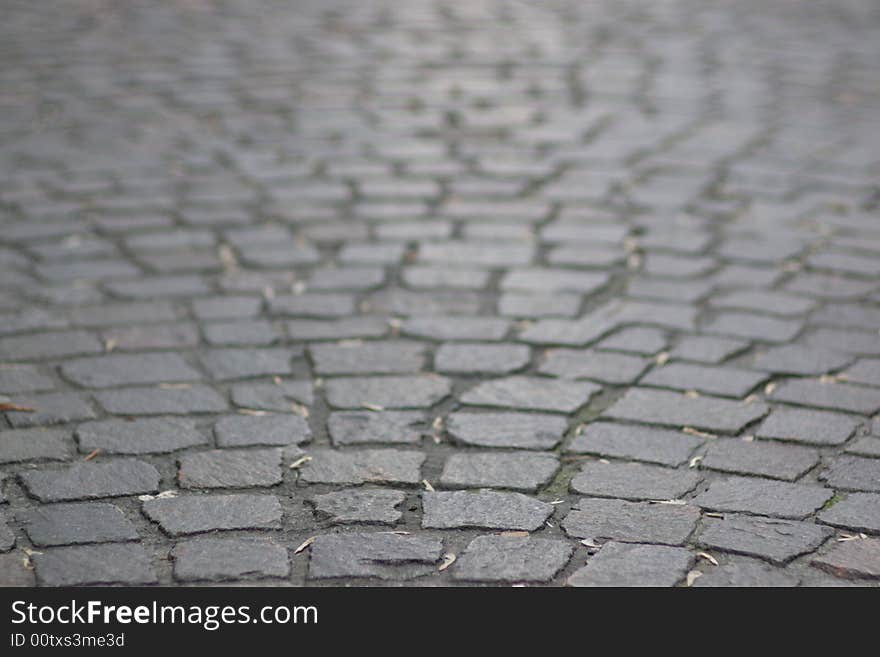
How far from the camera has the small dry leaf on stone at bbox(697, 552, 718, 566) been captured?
2707 millimetres

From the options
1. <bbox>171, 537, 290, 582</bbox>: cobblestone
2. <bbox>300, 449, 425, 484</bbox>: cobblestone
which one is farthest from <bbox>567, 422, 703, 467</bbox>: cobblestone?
<bbox>171, 537, 290, 582</bbox>: cobblestone

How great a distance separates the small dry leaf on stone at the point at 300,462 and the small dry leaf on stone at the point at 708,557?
1041mm

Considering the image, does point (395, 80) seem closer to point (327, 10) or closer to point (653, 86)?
point (653, 86)

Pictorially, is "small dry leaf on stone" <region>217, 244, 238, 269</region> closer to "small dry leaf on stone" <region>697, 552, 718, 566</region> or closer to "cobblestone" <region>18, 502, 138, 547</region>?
"cobblestone" <region>18, 502, 138, 547</region>

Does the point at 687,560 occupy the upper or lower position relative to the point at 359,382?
lower

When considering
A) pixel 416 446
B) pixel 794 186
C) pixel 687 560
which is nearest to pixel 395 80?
pixel 794 186

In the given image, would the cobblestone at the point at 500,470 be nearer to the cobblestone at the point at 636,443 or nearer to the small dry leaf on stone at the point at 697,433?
the cobblestone at the point at 636,443

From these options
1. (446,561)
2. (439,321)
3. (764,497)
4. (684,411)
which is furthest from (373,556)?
(439,321)

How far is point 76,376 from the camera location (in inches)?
145

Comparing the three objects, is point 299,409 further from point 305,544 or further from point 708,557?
point 708,557

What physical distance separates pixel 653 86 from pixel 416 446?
4.63 metres

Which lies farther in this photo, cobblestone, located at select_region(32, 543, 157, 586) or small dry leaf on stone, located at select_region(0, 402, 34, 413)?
small dry leaf on stone, located at select_region(0, 402, 34, 413)

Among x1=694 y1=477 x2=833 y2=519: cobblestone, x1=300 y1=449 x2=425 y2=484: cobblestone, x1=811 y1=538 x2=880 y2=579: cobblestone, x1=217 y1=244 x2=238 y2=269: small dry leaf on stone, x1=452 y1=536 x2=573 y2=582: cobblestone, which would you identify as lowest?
x1=811 y1=538 x2=880 y2=579: cobblestone

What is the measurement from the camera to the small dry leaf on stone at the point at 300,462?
10.4ft
